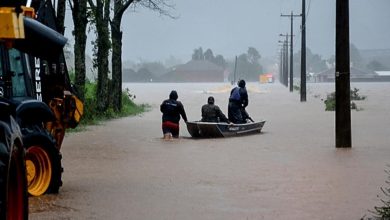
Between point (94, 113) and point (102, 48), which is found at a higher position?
point (102, 48)

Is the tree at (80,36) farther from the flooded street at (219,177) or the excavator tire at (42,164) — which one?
the excavator tire at (42,164)

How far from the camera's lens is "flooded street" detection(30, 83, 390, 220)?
35.0 feet

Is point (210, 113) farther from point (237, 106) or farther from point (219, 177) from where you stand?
point (219, 177)

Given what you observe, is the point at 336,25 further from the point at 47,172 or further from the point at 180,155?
the point at 47,172

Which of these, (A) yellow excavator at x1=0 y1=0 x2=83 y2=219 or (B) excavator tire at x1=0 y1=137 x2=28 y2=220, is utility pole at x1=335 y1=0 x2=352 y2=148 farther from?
(B) excavator tire at x1=0 y1=137 x2=28 y2=220

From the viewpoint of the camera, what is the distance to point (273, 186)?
1327 centimetres

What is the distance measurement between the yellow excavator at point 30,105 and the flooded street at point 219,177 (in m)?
0.64

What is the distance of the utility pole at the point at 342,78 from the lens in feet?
65.9

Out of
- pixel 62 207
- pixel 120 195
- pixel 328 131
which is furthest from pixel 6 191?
pixel 328 131

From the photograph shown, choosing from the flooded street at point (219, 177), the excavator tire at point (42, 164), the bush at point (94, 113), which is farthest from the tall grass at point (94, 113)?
the excavator tire at point (42, 164)

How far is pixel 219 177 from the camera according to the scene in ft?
47.6

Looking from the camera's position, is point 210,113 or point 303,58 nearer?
point 210,113

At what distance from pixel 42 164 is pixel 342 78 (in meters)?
10.7

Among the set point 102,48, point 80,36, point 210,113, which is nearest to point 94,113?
point 102,48
